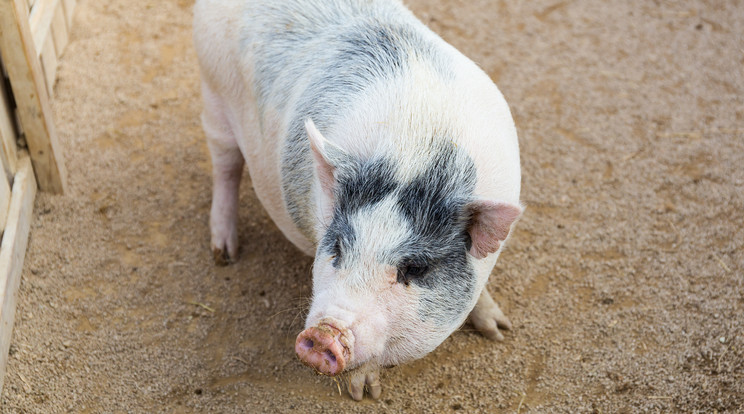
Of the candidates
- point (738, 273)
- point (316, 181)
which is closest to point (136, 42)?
point (316, 181)

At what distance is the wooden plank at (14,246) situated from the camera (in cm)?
350

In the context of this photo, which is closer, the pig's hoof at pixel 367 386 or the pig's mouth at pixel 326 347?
the pig's mouth at pixel 326 347

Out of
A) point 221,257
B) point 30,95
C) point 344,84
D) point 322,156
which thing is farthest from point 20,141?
point 322,156

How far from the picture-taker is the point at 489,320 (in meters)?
3.76

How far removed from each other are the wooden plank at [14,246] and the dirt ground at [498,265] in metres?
0.08

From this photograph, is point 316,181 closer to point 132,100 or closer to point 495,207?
point 495,207

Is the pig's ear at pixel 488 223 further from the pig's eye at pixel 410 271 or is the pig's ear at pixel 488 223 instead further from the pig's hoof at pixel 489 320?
the pig's hoof at pixel 489 320

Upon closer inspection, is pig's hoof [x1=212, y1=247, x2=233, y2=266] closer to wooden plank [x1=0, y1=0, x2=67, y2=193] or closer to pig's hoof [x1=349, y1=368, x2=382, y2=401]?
wooden plank [x1=0, y1=0, x2=67, y2=193]

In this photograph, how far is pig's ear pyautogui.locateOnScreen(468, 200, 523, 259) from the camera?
2.56m

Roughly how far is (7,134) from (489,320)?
289 centimetres

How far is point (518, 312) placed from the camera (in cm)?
396

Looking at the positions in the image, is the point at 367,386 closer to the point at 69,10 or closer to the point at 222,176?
the point at 222,176

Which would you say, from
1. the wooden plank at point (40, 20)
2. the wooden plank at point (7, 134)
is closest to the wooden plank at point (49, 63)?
the wooden plank at point (40, 20)

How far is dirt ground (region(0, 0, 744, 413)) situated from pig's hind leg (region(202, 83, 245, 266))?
14 cm
